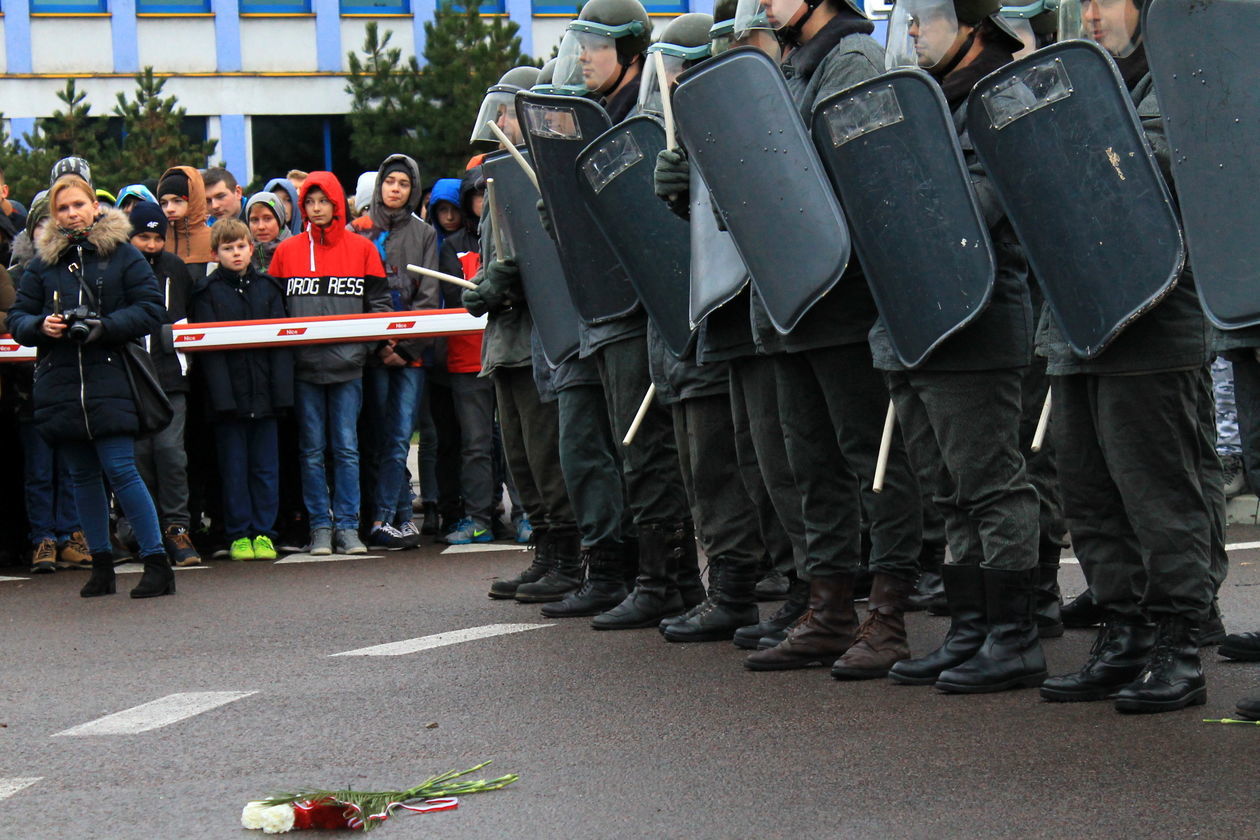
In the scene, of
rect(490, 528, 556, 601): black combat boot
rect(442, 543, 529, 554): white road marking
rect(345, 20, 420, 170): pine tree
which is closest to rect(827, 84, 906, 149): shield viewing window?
rect(490, 528, 556, 601): black combat boot

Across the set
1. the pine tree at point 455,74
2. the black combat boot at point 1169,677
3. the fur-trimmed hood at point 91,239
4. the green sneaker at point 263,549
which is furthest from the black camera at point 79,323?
the pine tree at point 455,74

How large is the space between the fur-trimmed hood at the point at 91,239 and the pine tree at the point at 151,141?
11977 millimetres

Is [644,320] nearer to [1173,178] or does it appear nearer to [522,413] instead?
[522,413]

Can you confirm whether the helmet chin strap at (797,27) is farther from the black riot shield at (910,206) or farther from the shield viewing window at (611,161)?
the shield viewing window at (611,161)

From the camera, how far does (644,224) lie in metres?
6.63

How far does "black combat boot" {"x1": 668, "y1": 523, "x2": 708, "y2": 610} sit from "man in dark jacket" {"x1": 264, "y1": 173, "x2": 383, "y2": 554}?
366 centimetres

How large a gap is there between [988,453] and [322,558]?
565cm

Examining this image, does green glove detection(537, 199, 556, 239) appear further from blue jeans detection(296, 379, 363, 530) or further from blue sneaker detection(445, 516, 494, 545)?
blue sneaker detection(445, 516, 494, 545)

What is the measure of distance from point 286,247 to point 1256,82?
7167mm

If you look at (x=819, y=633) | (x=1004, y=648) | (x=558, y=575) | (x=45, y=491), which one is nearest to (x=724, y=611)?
(x=819, y=633)

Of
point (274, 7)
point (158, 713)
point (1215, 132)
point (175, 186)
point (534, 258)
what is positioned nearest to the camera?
point (1215, 132)

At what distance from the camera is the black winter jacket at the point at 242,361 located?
406 inches

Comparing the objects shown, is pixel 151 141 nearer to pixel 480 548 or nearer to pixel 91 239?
pixel 480 548

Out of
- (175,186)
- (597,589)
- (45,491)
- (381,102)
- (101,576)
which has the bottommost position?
(101,576)
